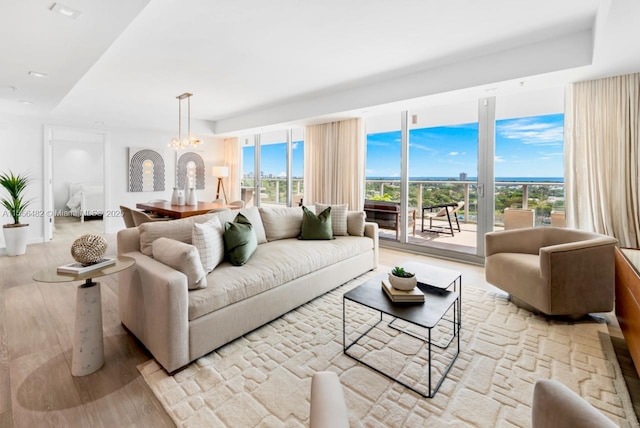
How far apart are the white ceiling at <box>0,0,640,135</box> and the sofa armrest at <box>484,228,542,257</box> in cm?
165

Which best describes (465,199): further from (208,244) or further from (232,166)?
(232,166)

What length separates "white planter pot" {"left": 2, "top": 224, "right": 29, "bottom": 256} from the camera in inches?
181

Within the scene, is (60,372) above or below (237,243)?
below

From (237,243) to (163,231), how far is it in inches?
22.7

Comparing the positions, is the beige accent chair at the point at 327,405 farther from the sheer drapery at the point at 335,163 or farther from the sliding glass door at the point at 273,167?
the sliding glass door at the point at 273,167

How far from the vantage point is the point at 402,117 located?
16.2ft

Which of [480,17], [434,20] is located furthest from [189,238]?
[480,17]

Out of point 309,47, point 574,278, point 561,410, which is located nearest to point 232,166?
point 309,47

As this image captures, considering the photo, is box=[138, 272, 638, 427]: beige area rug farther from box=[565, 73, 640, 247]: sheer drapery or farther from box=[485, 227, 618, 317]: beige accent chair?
box=[565, 73, 640, 247]: sheer drapery

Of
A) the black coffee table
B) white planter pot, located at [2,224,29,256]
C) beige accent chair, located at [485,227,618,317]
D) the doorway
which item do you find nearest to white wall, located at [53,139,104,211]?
the doorway

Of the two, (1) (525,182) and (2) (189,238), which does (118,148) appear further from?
(1) (525,182)

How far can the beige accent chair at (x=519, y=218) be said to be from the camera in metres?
3.95

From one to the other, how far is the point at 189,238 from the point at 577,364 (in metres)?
2.89

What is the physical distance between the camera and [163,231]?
2.41 meters
